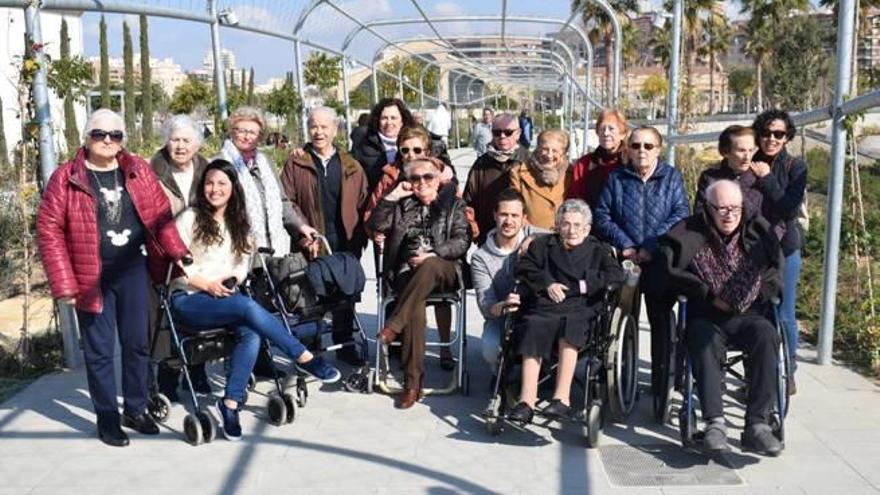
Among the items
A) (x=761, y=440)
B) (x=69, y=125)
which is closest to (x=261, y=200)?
(x=761, y=440)

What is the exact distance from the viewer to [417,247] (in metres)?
5.40

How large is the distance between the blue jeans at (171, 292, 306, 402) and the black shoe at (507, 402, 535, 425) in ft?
3.99

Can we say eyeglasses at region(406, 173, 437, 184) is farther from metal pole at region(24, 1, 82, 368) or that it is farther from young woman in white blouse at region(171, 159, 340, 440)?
metal pole at region(24, 1, 82, 368)

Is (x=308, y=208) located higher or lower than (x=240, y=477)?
higher

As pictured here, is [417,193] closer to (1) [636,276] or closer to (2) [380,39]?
A: (1) [636,276]

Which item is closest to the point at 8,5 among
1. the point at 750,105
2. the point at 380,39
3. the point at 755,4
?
the point at 380,39

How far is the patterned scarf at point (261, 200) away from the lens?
5359 mm

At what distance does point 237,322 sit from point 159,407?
700 mm

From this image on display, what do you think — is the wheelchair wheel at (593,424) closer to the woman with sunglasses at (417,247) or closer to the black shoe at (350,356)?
the woman with sunglasses at (417,247)

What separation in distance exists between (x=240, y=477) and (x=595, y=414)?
1.65 meters

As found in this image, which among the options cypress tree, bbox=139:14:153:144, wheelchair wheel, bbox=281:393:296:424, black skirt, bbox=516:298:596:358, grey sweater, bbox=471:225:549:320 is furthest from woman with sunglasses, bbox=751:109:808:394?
cypress tree, bbox=139:14:153:144

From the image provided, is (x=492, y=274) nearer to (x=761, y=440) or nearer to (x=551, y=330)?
(x=551, y=330)

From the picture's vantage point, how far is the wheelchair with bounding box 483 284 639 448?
14.9ft

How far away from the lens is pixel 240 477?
419cm
